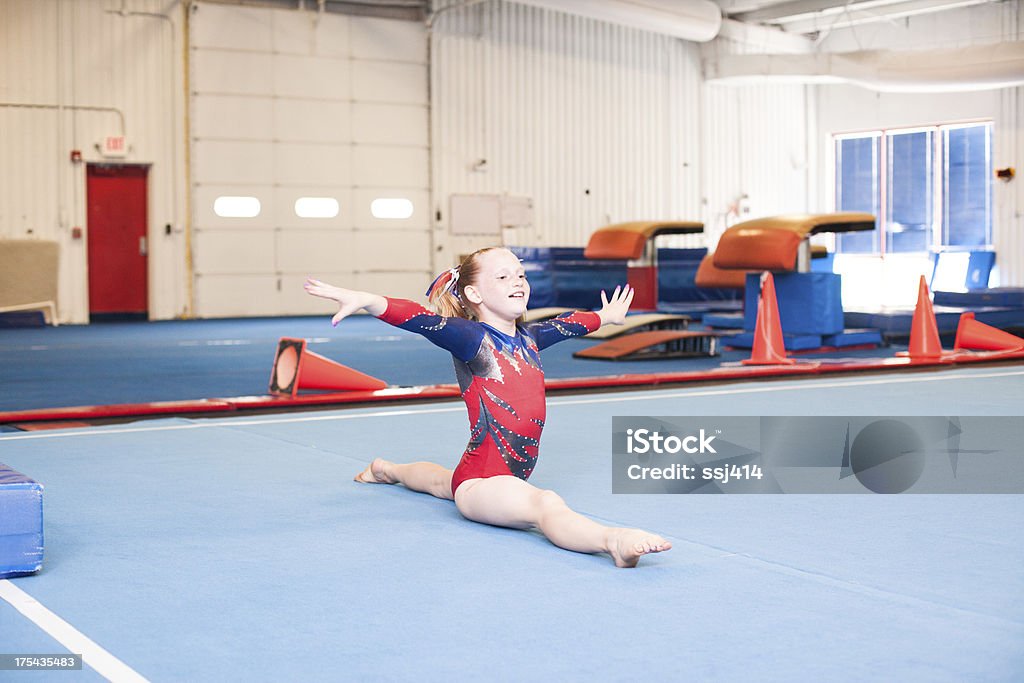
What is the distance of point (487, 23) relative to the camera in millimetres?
A: 19703

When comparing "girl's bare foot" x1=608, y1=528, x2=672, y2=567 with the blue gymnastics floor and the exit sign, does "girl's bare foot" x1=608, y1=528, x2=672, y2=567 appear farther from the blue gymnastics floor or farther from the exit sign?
the exit sign

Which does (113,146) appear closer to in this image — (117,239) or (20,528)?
Result: (117,239)

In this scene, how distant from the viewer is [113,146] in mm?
16828

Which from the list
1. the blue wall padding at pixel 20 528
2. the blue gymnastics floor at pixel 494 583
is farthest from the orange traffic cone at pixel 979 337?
the blue wall padding at pixel 20 528

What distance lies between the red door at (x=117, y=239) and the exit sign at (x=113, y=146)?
0.90 ft

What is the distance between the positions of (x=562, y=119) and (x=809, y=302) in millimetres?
10567

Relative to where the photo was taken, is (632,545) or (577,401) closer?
(632,545)

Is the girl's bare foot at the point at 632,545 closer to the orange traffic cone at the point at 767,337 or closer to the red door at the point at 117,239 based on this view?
the orange traffic cone at the point at 767,337

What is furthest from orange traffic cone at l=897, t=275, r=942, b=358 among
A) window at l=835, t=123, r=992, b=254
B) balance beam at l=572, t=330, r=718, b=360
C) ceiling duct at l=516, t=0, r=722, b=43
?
window at l=835, t=123, r=992, b=254

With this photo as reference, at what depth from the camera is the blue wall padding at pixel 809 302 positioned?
10773 millimetres

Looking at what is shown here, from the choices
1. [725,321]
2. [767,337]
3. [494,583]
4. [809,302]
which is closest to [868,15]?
[725,321]

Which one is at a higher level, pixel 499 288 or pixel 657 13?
pixel 657 13

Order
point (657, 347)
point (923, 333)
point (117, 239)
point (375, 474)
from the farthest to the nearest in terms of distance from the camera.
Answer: point (117, 239), point (657, 347), point (923, 333), point (375, 474)

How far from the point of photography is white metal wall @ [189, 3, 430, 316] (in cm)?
1761
